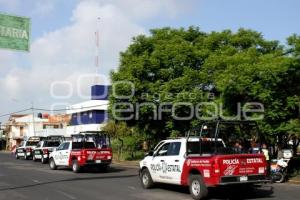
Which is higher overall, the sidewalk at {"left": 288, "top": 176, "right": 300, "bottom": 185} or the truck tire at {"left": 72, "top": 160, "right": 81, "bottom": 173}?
the truck tire at {"left": 72, "top": 160, "right": 81, "bottom": 173}

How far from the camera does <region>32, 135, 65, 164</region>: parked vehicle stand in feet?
123

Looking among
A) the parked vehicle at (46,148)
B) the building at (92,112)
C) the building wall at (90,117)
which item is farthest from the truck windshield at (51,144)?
the building at (92,112)

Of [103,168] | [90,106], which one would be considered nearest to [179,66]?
[103,168]

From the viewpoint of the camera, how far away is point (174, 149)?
55.5ft

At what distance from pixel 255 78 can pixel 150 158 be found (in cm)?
592

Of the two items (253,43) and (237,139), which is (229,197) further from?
(253,43)

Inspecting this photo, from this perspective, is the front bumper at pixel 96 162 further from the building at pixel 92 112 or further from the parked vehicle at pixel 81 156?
the building at pixel 92 112

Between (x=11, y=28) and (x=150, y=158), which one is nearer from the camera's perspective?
(x=11, y=28)

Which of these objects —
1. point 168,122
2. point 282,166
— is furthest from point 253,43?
point 282,166

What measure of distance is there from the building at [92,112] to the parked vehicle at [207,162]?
50072mm

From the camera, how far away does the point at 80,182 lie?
21688 millimetres

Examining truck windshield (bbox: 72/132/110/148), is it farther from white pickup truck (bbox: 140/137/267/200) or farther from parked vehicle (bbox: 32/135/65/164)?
white pickup truck (bbox: 140/137/267/200)

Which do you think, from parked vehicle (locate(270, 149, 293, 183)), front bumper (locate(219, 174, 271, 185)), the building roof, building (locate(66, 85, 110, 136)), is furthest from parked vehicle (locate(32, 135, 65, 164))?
the building roof

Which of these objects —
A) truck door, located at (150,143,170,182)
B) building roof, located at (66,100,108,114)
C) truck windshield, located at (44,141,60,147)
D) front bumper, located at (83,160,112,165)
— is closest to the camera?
truck door, located at (150,143,170,182)
